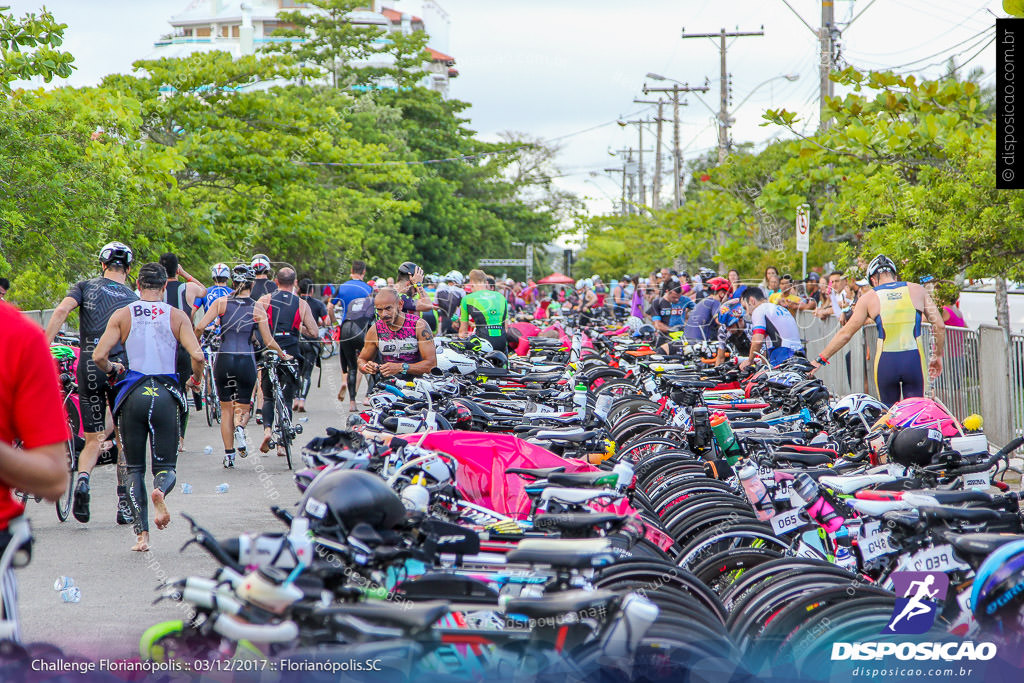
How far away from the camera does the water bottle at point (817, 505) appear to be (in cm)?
566

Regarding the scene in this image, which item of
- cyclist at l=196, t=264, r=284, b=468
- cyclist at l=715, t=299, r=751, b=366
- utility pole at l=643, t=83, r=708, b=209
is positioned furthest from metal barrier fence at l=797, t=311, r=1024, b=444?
utility pole at l=643, t=83, r=708, b=209

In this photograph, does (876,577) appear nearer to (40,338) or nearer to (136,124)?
(40,338)

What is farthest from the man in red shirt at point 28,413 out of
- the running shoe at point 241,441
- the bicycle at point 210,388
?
the bicycle at point 210,388

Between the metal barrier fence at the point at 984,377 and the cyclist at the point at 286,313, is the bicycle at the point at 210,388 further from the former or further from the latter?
the metal barrier fence at the point at 984,377

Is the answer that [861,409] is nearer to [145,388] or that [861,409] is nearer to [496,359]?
[496,359]

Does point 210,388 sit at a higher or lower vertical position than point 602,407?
lower

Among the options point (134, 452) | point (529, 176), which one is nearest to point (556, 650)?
point (134, 452)

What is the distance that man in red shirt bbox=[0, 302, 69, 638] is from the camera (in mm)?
3203

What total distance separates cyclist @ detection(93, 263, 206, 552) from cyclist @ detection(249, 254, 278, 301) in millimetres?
5112

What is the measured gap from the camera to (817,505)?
5750 mm

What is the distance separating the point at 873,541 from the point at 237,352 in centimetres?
797

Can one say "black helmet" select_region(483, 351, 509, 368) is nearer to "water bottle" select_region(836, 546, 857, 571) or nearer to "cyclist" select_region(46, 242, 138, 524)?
"cyclist" select_region(46, 242, 138, 524)

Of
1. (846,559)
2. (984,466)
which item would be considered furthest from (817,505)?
(984,466)

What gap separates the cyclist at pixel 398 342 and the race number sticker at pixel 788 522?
16.8 ft
